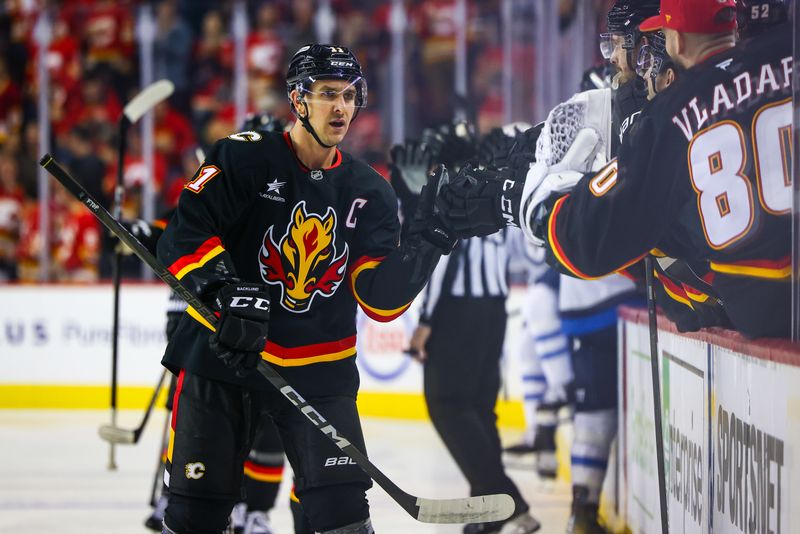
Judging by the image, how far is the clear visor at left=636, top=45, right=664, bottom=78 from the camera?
85.1 inches

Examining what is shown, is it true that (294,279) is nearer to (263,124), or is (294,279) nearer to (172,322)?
(172,322)

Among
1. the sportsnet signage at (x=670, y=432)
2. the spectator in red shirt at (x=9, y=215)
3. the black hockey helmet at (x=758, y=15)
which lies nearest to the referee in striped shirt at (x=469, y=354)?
the sportsnet signage at (x=670, y=432)

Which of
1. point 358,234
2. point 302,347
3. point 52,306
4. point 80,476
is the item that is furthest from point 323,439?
point 52,306

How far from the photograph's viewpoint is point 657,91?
2.14 metres

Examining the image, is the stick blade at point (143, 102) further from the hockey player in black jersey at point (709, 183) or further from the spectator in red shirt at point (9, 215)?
the spectator in red shirt at point (9, 215)

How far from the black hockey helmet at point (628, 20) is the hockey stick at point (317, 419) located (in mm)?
932

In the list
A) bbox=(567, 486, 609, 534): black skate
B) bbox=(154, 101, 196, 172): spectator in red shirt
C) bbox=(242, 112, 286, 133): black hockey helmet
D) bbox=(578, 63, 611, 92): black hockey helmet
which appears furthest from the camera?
bbox=(154, 101, 196, 172): spectator in red shirt

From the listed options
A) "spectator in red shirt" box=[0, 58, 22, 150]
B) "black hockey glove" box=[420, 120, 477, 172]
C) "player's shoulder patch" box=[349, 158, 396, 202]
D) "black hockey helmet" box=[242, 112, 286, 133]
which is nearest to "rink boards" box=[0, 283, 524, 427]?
"spectator in red shirt" box=[0, 58, 22, 150]

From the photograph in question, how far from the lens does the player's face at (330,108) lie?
2.24 meters

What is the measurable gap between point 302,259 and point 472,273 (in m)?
1.53

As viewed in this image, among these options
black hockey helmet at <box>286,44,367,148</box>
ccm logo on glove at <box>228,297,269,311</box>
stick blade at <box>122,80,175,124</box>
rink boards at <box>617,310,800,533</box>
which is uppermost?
stick blade at <box>122,80,175,124</box>

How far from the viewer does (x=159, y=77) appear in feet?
21.9

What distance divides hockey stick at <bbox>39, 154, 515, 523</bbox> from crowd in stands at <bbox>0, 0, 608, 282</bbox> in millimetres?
3706

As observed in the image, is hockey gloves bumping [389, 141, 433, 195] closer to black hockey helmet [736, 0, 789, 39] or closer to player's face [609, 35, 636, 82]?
player's face [609, 35, 636, 82]
